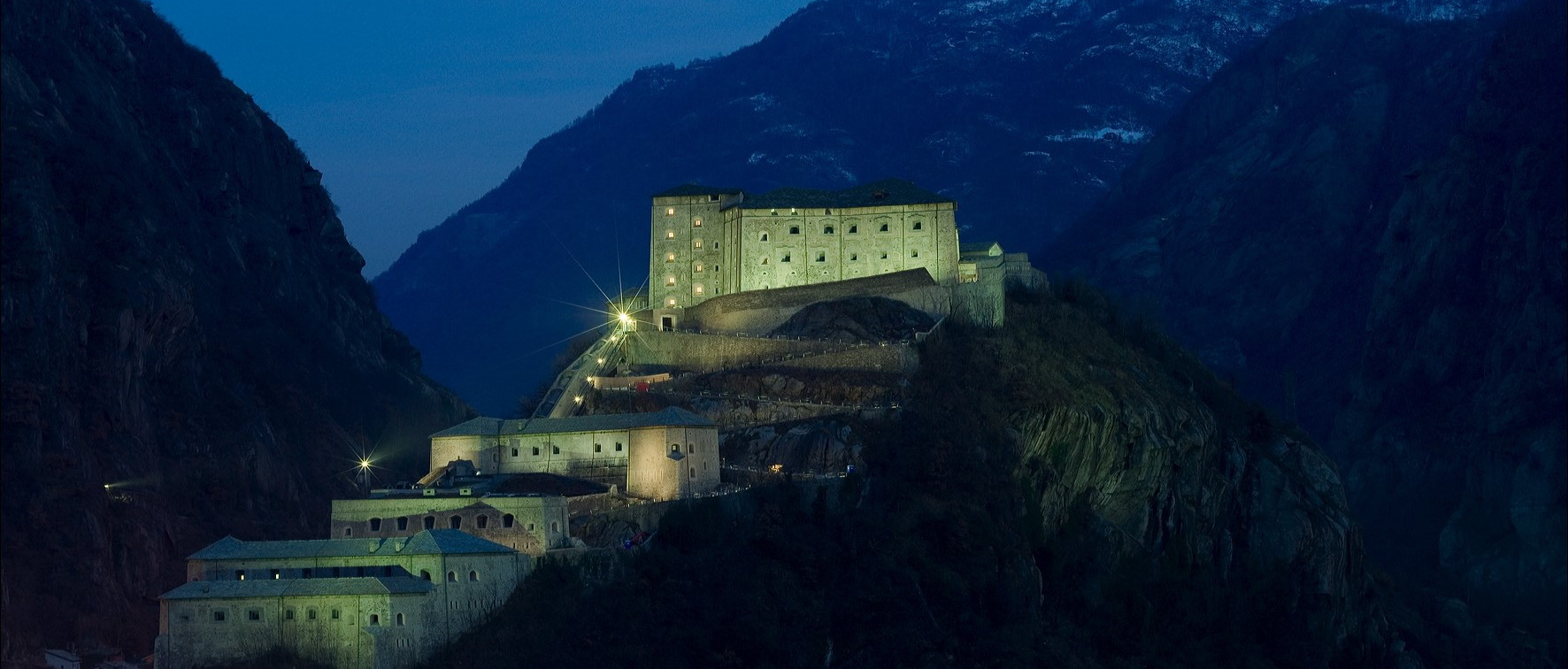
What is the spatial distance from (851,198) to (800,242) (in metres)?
4.01

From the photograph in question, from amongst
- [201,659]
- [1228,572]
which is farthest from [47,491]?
[1228,572]

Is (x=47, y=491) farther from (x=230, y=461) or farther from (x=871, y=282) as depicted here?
(x=871, y=282)

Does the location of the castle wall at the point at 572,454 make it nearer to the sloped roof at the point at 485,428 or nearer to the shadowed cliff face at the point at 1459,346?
the sloped roof at the point at 485,428

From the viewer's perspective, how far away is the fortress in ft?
289

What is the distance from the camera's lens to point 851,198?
126875 mm

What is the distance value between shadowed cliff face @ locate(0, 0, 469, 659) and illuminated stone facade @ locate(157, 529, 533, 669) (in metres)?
18.8

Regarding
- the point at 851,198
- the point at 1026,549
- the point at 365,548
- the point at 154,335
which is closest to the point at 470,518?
the point at 365,548

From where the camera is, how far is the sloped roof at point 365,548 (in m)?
89.7

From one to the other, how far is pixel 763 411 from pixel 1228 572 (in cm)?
2640

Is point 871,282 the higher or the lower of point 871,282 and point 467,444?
the higher

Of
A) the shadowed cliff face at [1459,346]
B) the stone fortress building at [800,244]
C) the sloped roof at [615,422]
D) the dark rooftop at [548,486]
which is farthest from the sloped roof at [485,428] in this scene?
the shadowed cliff face at [1459,346]

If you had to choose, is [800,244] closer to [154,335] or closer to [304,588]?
[154,335]

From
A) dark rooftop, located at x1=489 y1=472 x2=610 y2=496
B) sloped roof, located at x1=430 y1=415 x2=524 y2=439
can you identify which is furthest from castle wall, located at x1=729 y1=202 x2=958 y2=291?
dark rooftop, located at x1=489 y1=472 x2=610 y2=496

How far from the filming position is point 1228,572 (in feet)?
394
